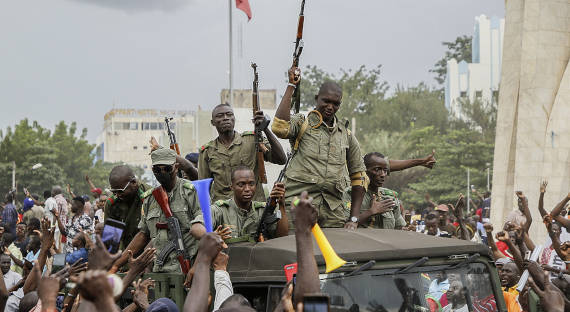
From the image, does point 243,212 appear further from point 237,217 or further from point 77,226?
point 77,226

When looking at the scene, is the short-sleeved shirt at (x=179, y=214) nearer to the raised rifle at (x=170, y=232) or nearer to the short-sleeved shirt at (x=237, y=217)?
the raised rifle at (x=170, y=232)

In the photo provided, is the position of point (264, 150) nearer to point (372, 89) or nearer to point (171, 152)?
point (171, 152)

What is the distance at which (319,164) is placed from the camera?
6.53m

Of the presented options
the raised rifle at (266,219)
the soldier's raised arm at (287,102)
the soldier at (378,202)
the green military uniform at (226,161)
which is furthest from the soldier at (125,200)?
the soldier at (378,202)

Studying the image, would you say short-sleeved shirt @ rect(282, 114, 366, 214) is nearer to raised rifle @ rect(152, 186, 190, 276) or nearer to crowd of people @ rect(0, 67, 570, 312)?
crowd of people @ rect(0, 67, 570, 312)

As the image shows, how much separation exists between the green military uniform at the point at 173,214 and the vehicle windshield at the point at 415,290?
1545 millimetres

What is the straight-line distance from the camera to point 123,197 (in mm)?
6637

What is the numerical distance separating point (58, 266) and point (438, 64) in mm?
72468

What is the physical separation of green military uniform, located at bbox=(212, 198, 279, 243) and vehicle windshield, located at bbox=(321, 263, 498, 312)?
1.40m

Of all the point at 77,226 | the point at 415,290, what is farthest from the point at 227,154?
the point at 77,226

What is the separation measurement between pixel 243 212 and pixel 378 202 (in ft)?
4.77

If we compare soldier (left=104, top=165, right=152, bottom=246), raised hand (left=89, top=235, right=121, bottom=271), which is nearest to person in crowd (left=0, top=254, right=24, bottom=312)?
soldier (left=104, top=165, right=152, bottom=246)

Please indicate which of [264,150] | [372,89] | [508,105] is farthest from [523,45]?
[372,89]

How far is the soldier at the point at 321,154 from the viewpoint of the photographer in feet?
21.0
